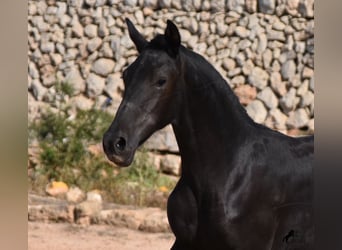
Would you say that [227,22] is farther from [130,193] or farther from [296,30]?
[130,193]

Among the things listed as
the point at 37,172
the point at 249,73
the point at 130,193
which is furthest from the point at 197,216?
the point at 249,73

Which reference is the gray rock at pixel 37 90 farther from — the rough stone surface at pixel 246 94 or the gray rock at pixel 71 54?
the rough stone surface at pixel 246 94

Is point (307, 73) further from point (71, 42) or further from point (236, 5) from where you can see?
point (71, 42)

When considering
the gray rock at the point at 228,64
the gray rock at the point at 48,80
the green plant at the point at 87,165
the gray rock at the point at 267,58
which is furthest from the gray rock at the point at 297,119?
the gray rock at the point at 48,80

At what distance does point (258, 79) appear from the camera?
8.48m

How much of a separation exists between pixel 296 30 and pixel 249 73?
0.73 m

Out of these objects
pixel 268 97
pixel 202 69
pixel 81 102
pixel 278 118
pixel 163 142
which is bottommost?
pixel 163 142

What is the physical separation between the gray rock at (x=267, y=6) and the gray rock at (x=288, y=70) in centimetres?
64

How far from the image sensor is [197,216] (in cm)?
305

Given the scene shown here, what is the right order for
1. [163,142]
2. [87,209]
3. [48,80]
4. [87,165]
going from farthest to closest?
1. [48,80]
2. [163,142]
3. [87,165]
4. [87,209]

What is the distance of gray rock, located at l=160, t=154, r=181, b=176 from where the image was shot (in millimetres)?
7949

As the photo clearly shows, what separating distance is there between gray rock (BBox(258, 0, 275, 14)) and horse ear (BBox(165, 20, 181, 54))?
5.66m

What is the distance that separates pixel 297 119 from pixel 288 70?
60 centimetres

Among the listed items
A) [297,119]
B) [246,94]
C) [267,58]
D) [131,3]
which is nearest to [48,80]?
[131,3]
